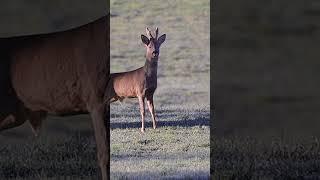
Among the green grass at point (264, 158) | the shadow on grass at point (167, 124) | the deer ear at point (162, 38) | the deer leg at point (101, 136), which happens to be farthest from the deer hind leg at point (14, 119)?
the green grass at point (264, 158)

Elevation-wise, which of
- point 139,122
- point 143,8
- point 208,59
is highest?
point 143,8

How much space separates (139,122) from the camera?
536cm

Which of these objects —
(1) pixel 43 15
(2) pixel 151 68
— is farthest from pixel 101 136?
(1) pixel 43 15

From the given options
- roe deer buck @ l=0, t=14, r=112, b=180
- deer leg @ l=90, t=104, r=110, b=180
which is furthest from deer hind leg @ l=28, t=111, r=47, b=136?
deer leg @ l=90, t=104, r=110, b=180

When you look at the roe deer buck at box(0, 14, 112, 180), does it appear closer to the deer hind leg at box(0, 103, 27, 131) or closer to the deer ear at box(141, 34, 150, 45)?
the deer hind leg at box(0, 103, 27, 131)

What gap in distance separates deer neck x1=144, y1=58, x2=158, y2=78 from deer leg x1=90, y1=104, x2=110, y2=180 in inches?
15.7

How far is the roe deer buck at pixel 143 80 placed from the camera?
17.6 feet

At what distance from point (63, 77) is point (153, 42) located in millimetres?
665

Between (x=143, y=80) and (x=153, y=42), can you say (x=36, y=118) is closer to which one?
(x=143, y=80)

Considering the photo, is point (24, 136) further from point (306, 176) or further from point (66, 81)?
point (306, 176)

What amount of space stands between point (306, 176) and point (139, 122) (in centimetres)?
137

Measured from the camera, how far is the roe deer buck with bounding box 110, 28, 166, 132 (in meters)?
5.36

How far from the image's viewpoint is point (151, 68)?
541 centimetres

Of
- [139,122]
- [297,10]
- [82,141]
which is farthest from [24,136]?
[297,10]
